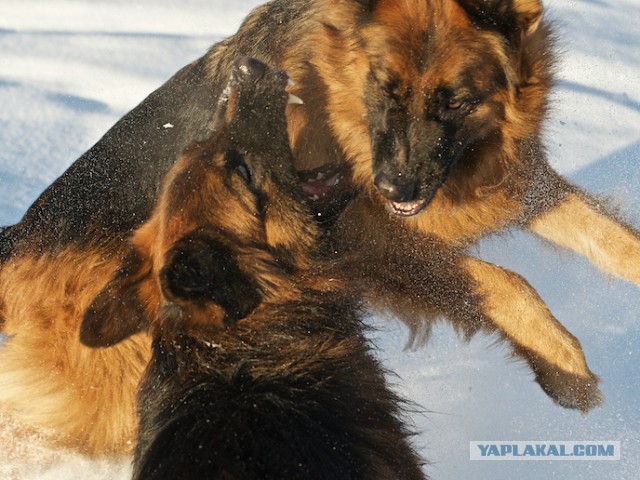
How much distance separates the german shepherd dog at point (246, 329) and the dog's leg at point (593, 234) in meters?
1.75

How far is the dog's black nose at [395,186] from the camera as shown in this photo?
4.15 meters

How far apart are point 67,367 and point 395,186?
1991mm

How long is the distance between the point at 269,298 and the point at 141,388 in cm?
71

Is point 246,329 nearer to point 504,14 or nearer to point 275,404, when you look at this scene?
point 275,404

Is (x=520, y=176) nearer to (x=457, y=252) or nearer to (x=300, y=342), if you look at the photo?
(x=457, y=252)

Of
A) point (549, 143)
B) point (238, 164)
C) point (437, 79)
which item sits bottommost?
point (549, 143)

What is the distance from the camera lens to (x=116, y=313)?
3562mm

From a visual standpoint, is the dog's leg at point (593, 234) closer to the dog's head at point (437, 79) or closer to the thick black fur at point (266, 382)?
the dog's head at point (437, 79)

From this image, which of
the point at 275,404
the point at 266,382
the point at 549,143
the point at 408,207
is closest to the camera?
the point at 275,404

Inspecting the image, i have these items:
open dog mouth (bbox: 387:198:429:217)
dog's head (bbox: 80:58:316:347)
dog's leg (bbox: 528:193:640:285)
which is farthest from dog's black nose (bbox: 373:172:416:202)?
dog's leg (bbox: 528:193:640:285)

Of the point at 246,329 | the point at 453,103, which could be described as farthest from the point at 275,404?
the point at 453,103

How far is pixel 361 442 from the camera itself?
3373 mm

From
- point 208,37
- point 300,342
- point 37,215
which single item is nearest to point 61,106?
point 208,37

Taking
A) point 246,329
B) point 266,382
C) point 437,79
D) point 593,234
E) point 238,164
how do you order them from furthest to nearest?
1. point 593,234
2. point 437,79
3. point 238,164
4. point 246,329
5. point 266,382
